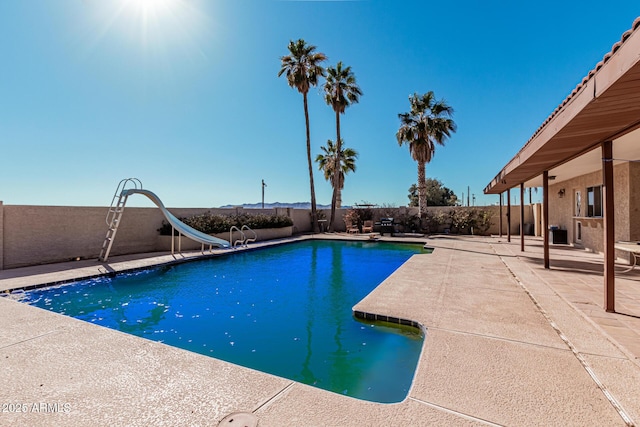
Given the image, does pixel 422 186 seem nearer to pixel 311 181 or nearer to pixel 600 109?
pixel 311 181

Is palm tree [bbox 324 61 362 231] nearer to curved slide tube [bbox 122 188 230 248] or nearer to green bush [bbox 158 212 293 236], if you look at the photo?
green bush [bbox 158 212 293 236]

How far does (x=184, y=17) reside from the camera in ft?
28.9

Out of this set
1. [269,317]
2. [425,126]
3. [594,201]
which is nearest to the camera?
[269,317]

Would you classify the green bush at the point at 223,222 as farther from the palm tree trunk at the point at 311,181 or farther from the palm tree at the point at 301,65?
the palm tree at the point at 301,65

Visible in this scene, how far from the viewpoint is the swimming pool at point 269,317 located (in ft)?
10.8

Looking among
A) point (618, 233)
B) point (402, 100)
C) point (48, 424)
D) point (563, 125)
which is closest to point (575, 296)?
point (563, 125)

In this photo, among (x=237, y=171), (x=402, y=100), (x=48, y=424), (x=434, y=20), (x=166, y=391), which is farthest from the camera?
(x=237, y=171)

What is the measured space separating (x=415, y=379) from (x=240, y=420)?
146 cm

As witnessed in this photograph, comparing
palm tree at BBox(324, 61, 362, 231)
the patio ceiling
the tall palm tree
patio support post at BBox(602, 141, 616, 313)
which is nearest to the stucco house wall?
the patio ceiling

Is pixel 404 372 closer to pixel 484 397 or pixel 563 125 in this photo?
pixel 484 397

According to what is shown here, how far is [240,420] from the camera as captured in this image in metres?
1.95

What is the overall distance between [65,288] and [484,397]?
804cm

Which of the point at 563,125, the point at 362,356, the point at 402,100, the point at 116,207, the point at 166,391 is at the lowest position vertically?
the point at 362,356

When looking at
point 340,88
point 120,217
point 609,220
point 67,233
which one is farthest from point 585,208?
point 67,233
